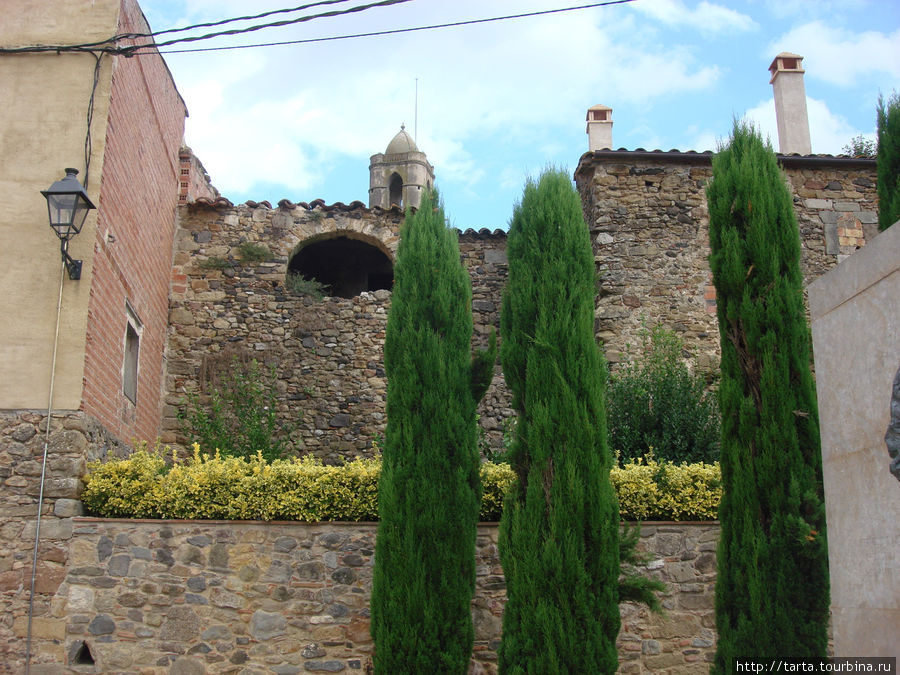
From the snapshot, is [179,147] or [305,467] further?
[179,147]

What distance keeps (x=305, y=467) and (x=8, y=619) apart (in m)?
2.59

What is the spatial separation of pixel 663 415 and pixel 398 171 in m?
24.3

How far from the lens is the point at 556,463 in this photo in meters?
6.74

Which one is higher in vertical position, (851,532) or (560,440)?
(560,440)

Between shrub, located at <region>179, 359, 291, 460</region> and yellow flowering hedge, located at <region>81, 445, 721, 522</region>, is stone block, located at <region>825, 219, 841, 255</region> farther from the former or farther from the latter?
shrub, located at <region>179, 359, 291, 460</region>

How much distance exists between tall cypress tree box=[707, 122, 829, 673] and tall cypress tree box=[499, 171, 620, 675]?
85 cm

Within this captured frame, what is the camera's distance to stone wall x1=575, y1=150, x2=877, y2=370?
36.7 ft

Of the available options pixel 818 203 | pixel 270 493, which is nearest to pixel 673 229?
pixel 818 203

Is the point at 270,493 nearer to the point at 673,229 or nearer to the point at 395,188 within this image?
the point at 673,229

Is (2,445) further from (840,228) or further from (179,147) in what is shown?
(840,228)

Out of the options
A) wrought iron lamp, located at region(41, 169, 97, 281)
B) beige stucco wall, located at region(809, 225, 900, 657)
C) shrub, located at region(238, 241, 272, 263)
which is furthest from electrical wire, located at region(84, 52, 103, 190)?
beige stucco wall, located at region(809, 225, 900, 657)

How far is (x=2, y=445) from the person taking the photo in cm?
755

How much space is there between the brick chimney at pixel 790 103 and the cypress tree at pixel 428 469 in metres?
6.53

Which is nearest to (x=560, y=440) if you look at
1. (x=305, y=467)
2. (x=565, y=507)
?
(x=565, y=507)
